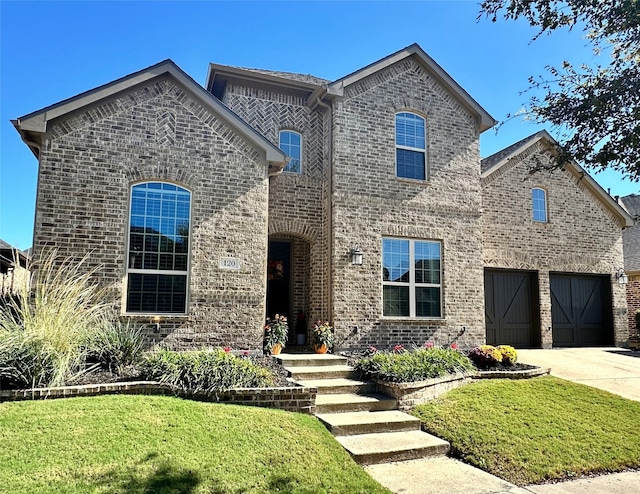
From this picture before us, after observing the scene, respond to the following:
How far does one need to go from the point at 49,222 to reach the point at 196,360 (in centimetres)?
420

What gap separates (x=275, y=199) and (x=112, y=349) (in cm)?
552

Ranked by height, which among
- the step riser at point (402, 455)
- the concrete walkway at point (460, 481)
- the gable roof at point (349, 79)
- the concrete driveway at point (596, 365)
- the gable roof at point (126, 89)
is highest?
the gable roof at point (349, 79)

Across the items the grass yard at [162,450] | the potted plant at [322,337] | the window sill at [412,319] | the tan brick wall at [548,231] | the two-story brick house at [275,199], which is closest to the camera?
the grass yard at [162,450]

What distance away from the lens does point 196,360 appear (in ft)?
24.5

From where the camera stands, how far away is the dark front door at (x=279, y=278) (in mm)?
12383

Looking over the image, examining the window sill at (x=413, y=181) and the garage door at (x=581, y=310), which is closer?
the window sill at (x=413, y=181)

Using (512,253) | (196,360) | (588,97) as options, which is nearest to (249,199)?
(196,360)

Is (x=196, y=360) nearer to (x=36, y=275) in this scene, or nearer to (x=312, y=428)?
(x=312, y=428)

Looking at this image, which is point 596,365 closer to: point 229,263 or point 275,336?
point 275,336

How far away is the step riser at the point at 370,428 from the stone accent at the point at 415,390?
2.39 ft

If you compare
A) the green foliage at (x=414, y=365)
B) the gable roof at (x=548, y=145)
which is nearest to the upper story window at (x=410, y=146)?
the gable roof at (x=548, y=145)

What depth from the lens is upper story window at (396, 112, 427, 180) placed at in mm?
12617

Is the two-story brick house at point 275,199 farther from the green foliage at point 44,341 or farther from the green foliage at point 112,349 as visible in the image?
the green foliage at point 44,341

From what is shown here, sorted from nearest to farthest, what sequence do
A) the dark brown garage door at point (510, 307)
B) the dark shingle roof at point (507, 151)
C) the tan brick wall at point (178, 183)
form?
the tan brick wall at point (178, 183) → the dark brown garage door at point (510, 307) → the dark shingle roof at point (507, 151)
